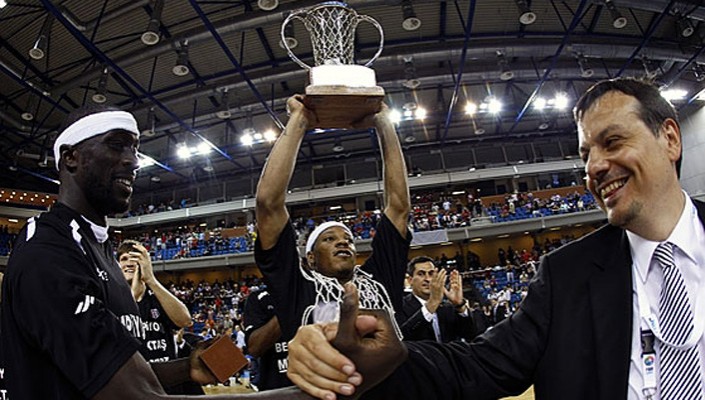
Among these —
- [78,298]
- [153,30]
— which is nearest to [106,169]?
[78,298]

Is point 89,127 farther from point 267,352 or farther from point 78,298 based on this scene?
point 267,352

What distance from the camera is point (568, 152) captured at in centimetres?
2670

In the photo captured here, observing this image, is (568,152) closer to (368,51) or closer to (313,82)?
(368,51)

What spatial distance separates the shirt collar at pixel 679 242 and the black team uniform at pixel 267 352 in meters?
2.09

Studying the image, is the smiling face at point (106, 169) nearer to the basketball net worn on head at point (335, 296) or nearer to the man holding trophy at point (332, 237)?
the man holding trophy at point (332, 237)

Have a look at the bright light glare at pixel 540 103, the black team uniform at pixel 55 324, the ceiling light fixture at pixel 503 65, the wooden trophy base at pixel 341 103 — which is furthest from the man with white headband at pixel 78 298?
the bright light glare at pixel 540 103

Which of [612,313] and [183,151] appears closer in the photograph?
[612,313]

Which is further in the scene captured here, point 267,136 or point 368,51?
point 267,136

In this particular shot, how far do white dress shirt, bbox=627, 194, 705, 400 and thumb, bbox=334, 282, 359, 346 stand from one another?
90cm

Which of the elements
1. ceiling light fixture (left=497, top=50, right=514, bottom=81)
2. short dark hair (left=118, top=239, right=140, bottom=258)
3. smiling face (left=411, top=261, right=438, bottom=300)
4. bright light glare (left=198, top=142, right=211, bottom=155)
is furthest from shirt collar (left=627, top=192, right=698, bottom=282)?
bright light glare (left=198, top=142, right=211, bottom=155)

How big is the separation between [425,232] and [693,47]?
12.7 m

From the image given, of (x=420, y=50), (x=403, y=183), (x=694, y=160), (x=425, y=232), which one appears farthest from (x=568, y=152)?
(x=403, y=183)

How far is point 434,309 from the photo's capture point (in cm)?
385

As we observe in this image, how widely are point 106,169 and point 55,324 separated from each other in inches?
30.1
